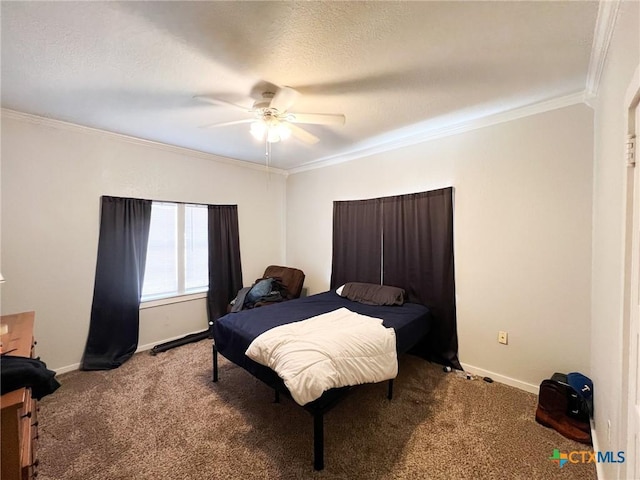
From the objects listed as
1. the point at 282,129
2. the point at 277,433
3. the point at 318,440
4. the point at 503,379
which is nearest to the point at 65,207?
the point at 282,129

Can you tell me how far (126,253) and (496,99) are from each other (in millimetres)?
3983

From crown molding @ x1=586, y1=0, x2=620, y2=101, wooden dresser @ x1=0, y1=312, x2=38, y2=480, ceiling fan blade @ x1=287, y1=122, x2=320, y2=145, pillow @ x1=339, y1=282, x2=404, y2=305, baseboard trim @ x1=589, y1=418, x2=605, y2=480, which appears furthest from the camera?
pillow @ x1=339, y1=282, x2=404, y2=305

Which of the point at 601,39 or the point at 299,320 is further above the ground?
the point at 601,39

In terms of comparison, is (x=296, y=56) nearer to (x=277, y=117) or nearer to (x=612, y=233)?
(x=277, y=117)

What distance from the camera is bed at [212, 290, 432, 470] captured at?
165 cm

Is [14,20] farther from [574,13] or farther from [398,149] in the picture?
[398,149]

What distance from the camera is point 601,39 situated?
1.52 m

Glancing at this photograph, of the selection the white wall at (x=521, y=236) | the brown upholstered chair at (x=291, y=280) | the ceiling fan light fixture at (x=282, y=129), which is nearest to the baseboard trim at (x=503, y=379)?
the white wall at (x=521, y=236)

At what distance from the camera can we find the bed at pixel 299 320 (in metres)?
1.65

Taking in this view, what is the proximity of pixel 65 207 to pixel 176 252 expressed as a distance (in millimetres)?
1195

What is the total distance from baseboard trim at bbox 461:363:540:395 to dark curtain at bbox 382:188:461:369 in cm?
12

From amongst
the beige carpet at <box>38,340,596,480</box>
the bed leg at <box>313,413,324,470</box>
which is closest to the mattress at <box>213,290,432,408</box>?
the bed leg at <box>313,413,324,470</box>

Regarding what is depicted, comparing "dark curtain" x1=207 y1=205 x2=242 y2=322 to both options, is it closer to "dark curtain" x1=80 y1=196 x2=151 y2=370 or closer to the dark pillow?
the dark pillow

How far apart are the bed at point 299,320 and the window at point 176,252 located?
1434 millimetres
